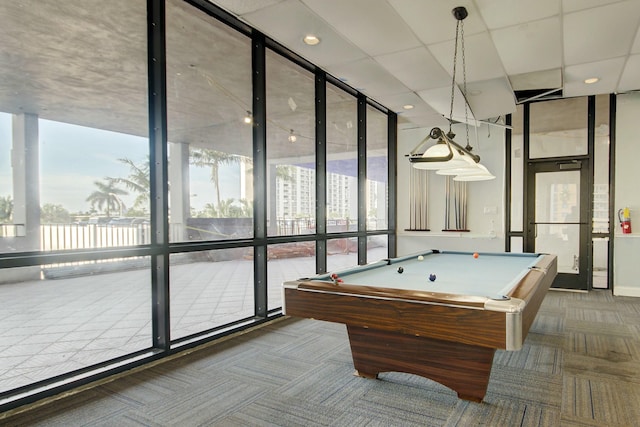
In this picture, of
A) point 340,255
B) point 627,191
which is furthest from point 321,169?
point 627,191

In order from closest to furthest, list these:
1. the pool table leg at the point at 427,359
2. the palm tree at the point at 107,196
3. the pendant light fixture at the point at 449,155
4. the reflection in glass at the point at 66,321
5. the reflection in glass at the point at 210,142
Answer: the pool table leg at the point at 427,359
the pendant light fixture at the point at 449,155
the reflection in glass at the point at 66,321
the palm tree at the point at 107,196
the reflection in glass at the point at 210,142

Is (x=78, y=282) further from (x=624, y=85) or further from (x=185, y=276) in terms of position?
(x=624, y=85)

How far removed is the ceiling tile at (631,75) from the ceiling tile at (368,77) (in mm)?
2447

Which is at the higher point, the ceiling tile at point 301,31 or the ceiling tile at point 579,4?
the ceiling tile at point 301,31

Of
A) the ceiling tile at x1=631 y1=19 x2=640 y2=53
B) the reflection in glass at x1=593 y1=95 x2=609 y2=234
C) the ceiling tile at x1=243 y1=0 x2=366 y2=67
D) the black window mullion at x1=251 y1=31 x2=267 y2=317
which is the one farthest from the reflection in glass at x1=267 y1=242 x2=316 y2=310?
the ceiling tile at x1=631 y1=19 x2=640 y2=53

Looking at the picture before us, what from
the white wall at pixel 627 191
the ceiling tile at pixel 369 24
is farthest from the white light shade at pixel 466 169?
the white wall at pixel 627 191

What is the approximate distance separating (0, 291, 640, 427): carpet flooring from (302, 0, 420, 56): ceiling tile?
2805 millimetres

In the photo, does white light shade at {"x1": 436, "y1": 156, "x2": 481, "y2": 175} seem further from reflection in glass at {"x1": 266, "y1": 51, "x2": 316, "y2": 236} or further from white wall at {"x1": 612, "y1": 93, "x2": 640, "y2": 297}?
white wall at {"x1": 612, "y1": 93, "x2": 640, "y2": 297}

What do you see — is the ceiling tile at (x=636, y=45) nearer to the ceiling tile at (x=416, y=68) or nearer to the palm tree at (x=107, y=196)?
the ceiling tile at (x=416, y=68)

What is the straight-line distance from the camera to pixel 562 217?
19.7 feet

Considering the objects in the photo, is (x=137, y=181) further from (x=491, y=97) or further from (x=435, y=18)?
(x=491, y=97)

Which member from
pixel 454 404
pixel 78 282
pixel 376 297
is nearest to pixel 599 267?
pixel 454 404

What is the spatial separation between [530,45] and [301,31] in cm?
220

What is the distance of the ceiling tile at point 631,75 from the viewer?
437 centimetres
